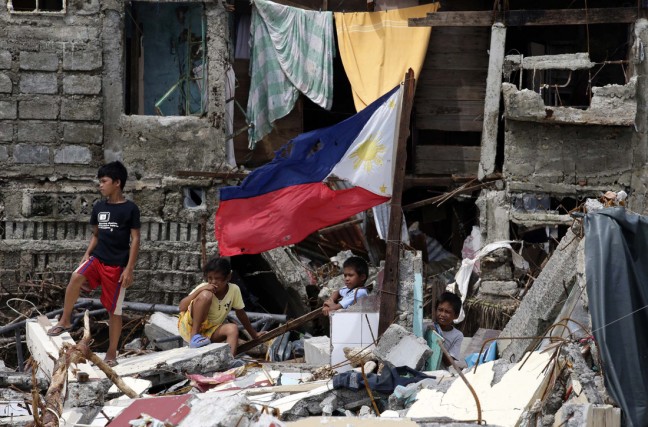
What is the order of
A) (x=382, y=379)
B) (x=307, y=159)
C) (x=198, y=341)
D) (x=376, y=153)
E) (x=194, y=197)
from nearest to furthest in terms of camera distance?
1. (x=382, y=379)
2. (x=198, y=341)
3. (x=376, y=153)
4. (x=307, y=159)
5. (x=194, y=197)

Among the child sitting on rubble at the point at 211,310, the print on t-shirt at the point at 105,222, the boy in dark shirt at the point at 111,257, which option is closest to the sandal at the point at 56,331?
the boy in dark shirt at the point at 111,257

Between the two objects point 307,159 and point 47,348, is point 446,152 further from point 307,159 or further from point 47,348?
point 47,348

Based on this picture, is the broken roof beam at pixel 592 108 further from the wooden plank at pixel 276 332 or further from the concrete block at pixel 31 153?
the concrete block at pixel 31 153

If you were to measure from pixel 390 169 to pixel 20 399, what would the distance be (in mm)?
3739

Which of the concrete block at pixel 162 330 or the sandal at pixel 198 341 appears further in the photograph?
the concrete block at pixel 162 330

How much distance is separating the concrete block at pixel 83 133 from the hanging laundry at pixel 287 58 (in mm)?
1963

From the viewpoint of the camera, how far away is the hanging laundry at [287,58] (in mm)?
14727

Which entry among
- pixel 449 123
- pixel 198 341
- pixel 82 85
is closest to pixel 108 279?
pixel 198 341

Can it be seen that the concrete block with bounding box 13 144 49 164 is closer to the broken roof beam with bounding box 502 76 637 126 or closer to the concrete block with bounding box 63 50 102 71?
the concrete block with bounding box 63 50 102 71

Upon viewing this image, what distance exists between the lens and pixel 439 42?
51.0 feet

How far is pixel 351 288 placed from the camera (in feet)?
33.6

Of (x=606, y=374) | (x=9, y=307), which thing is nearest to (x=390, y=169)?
(x=606, y=374)

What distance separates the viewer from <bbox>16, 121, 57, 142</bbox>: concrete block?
14.2 m

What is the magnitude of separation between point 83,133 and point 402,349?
21.8ft
